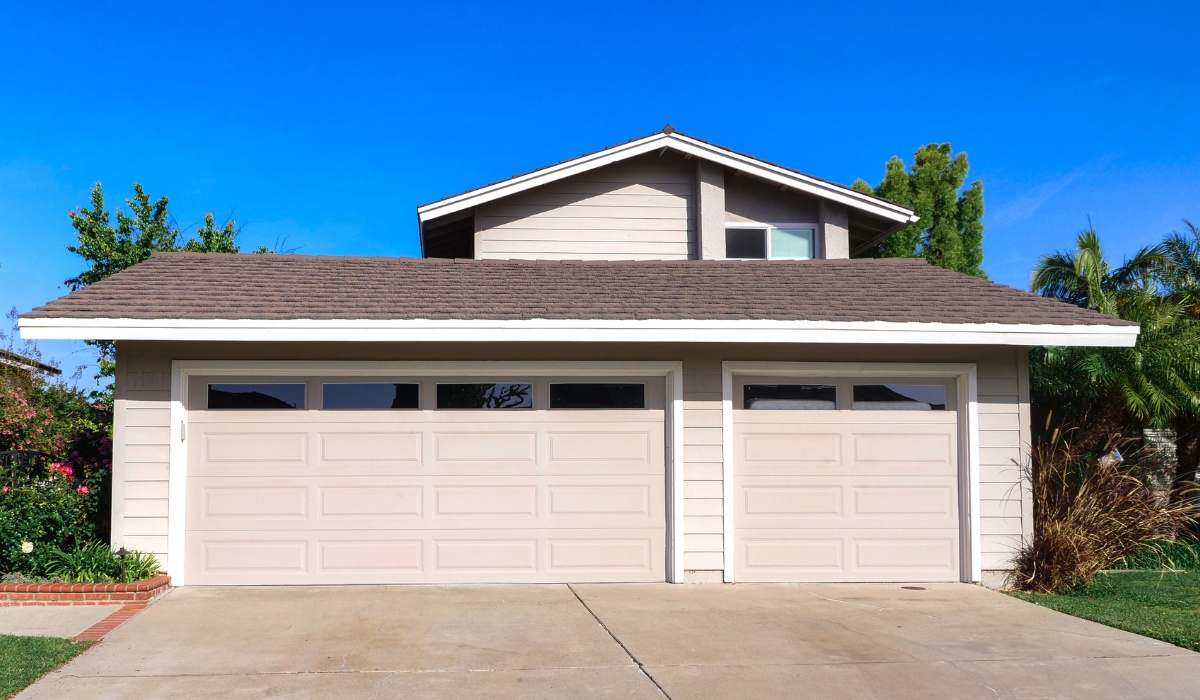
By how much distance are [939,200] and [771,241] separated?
514 inches

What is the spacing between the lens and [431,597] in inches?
349

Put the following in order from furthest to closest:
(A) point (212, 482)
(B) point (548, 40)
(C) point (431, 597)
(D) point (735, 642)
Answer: (B) point (548, 40) < (A) point (212, 482) < (C) point (431, 597) < (D) point (735, 642)

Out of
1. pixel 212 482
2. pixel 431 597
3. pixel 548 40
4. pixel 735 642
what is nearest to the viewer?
pixel 735 642

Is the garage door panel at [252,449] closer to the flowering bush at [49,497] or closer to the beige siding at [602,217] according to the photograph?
the flowering bush at [49,497]

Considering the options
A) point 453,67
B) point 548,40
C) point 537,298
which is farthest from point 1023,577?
point 453,67

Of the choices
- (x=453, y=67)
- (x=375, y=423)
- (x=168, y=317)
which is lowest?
(x=375, y=423)

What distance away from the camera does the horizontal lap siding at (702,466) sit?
9766mm

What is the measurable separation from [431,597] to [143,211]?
43.0 ft

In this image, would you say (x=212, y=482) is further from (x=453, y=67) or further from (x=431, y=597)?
(x=453, y=67)

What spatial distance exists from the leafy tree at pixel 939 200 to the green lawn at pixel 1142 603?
15.0 m

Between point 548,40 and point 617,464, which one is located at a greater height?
point 548,40

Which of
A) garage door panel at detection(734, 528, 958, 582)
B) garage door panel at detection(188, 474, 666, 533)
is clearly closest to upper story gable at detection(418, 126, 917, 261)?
garage door panel at detection(188, 474, 666, 533)

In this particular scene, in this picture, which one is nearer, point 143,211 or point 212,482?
point 212,482

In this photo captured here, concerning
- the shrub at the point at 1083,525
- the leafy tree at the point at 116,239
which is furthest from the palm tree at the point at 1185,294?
the leafy tree at the point at 116,239
